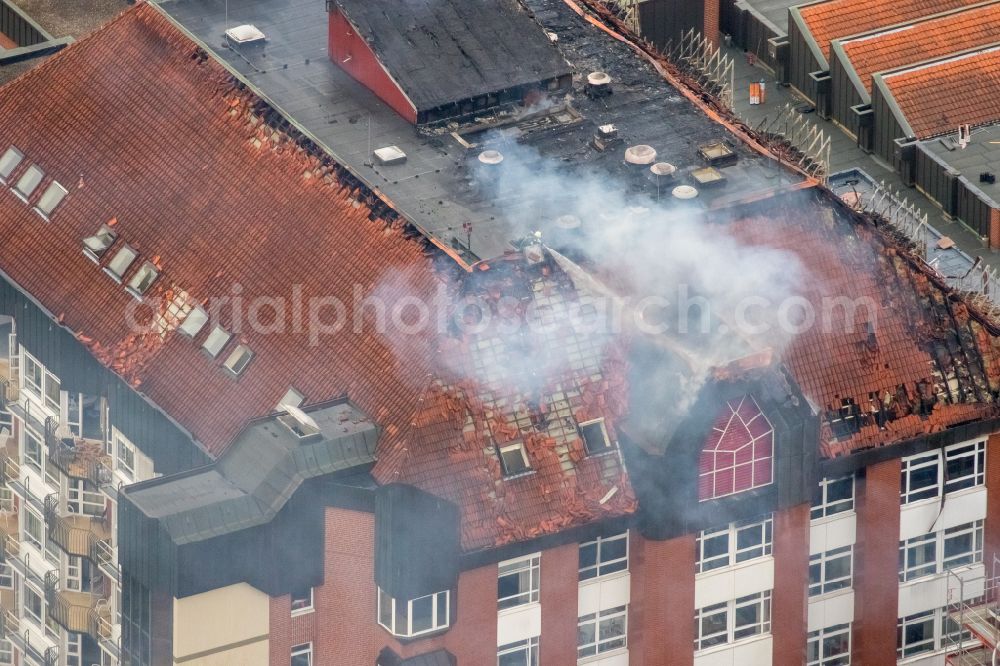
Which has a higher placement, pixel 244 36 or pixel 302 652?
pixel 244 36

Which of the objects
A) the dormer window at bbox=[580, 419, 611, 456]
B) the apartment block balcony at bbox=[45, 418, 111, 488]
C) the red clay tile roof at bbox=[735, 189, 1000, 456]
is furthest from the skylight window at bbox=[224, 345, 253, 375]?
the red clay tile roof at bbox=[735, 189, 1000, 456]

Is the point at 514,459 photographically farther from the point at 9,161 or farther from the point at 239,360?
the point at 9,161

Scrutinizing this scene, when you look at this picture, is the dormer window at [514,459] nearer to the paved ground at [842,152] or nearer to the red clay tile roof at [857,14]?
the paved ground at [842,152]

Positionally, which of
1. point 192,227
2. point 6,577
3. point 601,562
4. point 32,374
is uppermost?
point 192,227

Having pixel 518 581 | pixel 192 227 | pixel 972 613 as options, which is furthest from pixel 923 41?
pixel 518 581

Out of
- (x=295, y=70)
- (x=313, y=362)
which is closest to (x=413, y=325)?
(x=313, y=362)

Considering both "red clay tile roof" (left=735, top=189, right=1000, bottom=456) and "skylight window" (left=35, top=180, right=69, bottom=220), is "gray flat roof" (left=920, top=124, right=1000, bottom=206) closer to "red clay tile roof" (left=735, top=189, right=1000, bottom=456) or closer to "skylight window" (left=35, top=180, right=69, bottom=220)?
"red clay tile roof" (left=735, top=189, right=1000, bottom=456)
